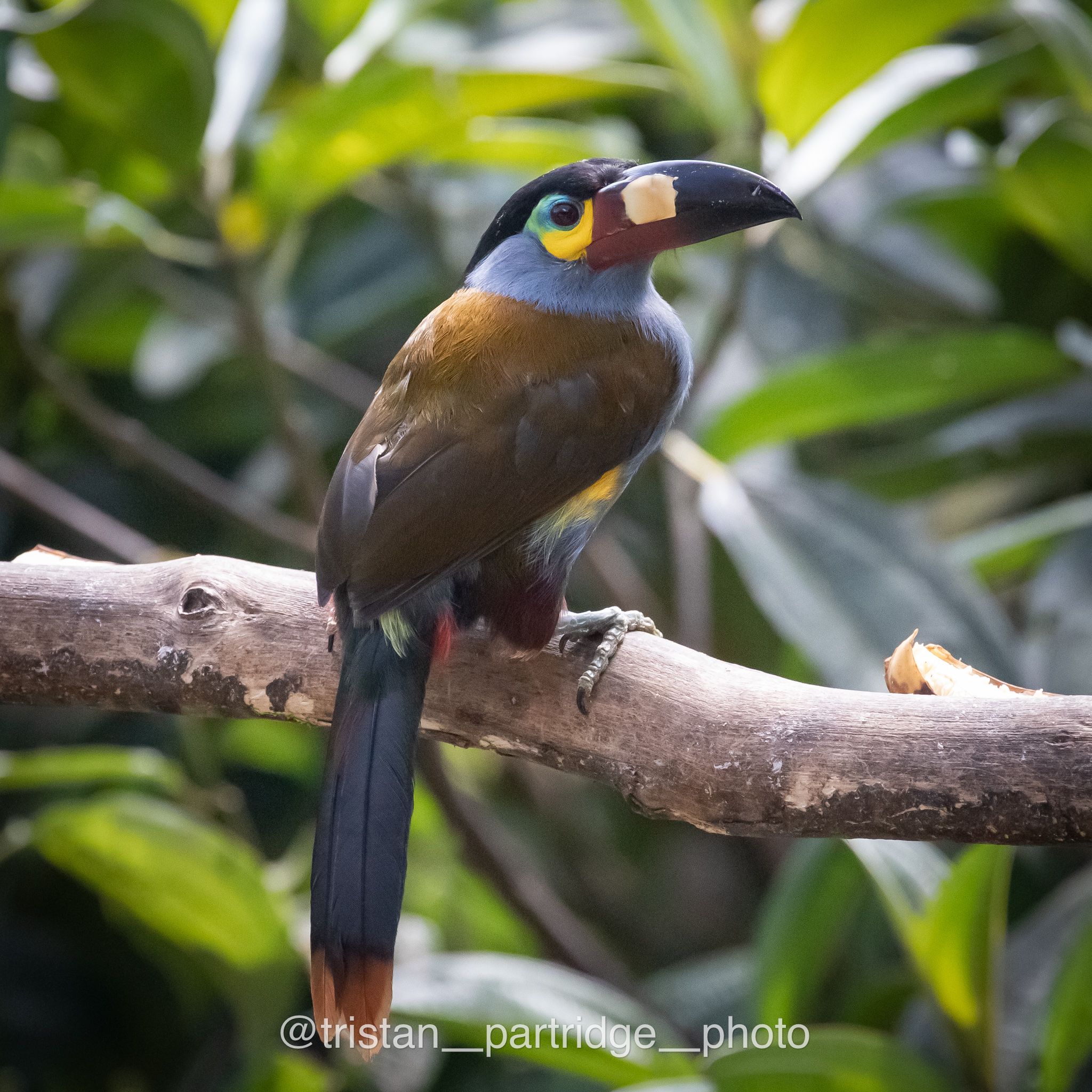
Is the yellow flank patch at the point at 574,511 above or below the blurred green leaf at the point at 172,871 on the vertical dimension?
above

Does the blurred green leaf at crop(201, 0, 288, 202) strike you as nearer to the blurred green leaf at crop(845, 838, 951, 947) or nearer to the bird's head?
the bird's head

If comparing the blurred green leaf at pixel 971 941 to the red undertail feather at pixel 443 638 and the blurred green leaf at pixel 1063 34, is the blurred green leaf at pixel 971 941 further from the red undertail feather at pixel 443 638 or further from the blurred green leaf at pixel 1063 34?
the blurred green leaf at pixel 1063 34

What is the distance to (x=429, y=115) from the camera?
209 cm

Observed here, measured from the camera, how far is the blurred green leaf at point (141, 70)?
75.9 inches

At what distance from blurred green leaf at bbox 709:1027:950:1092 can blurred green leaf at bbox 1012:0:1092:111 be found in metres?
1.54

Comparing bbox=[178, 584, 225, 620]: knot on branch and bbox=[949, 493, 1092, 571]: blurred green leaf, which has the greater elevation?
bbox=[949, 493, 1092, 571]: blurred green leaf

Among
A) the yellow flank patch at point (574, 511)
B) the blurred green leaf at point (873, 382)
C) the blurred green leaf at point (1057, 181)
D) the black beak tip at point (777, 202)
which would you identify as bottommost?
the yellow flank patch at point (574, 511)

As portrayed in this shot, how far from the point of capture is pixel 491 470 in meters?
1.39

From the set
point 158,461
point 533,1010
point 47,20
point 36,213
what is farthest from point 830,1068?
point 47,20

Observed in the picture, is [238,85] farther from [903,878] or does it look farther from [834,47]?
[903,878]

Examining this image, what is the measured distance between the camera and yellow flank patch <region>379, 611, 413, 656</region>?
1.35 metres

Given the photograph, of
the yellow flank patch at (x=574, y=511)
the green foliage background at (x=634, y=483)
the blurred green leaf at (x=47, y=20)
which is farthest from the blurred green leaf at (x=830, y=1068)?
the blurred green leaf at (x=47, y=20)

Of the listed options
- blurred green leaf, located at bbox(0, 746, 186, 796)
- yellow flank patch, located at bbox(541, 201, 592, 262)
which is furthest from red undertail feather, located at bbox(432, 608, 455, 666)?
blurred green leaf, located at bbox(0, 746, 186, 796)

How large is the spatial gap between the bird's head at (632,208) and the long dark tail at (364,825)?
1.85 ft
